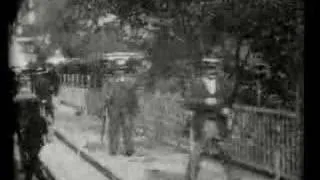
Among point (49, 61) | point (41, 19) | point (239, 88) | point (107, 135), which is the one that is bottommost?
point (107, 135)

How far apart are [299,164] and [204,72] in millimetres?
971

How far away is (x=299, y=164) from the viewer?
3127mm

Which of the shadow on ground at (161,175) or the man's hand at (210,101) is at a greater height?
the man's hand at (210,101)

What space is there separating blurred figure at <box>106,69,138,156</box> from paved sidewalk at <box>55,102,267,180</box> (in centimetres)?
7

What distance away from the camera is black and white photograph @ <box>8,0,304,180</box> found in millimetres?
2887

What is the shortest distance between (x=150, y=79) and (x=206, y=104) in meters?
0.43

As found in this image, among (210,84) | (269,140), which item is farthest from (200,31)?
(269,140)

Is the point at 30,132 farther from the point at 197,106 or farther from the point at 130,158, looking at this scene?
the point at 197,106

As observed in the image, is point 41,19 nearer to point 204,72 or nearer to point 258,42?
point 204,72

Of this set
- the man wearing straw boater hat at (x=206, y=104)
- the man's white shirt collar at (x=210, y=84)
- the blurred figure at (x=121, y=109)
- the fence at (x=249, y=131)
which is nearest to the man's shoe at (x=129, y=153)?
the blurred figure at (x=121, y=109)

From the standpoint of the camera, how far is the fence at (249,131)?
297cm

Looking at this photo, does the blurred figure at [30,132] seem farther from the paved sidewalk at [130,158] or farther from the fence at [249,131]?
the fence at [249,131]

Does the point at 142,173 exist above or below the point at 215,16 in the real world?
below
